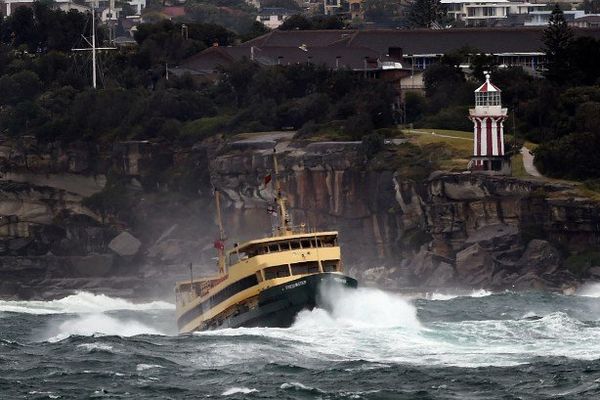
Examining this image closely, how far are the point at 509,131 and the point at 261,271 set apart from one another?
2433 inches

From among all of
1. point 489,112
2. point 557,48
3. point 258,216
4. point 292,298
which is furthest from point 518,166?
point 292,298

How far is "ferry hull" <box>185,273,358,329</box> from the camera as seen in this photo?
114 metres

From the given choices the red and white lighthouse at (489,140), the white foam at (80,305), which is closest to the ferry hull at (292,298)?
the white foam at (80,305)

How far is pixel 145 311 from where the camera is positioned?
152 m

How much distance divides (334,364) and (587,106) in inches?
2706

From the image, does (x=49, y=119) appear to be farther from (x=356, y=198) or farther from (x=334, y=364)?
(x=334, y=364)

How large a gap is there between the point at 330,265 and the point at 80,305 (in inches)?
1882

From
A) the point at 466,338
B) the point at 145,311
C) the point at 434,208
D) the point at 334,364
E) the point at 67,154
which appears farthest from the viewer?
the point at 67,154

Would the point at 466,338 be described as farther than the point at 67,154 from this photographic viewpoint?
No

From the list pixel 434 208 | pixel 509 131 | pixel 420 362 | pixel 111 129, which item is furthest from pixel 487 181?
pixel 420 362

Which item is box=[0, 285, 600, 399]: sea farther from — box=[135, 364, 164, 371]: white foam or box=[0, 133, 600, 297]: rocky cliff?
box=[0, 133, 600, 297]: rocky cliff

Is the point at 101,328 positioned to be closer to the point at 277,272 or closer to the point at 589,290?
the point at 277,272

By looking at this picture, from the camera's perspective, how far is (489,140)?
160 meters

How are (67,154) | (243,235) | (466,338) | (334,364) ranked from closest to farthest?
(334,364)
(466,338)
(243,235)
(67,154)
